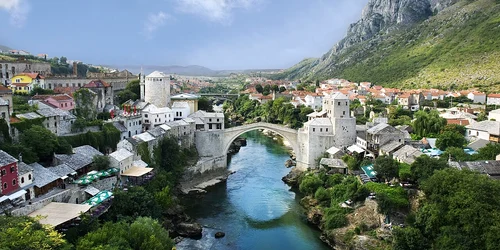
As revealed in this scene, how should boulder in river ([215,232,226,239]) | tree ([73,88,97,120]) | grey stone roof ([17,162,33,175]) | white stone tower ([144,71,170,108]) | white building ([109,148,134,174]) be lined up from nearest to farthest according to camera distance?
grey stone roof ([17,162,33,175]) → boulder in river ([215,232,226,239]) → white building ([109,148,134,174]) → tree ([73,88,97,120]) → white stone tower ([144,71,170,108])

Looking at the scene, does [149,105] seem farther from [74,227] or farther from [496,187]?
[496,187]

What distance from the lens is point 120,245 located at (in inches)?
652

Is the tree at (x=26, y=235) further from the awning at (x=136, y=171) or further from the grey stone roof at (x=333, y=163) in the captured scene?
the grey stone roof at (x=333, y=163)

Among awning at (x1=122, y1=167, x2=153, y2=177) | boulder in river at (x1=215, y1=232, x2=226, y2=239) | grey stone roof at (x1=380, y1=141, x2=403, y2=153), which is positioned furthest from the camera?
grey stone roof at (x1=380, y1=141, x2=403, y2=153)

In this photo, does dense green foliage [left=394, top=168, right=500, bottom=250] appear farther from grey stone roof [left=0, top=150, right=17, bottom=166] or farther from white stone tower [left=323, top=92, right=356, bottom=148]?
grey stone roof [left=0, top=150, right=17, bottom=166]

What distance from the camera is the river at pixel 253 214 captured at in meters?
23.4

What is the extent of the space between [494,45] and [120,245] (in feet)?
208

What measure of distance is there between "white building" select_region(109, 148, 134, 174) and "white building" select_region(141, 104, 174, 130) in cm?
970

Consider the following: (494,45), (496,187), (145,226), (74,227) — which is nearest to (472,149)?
(496,187)

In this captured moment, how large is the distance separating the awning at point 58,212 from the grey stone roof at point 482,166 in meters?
19.5

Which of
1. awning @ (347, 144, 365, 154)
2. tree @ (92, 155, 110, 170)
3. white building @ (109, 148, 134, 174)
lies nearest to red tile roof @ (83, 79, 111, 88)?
white building @ (109, 148, 134, 174)

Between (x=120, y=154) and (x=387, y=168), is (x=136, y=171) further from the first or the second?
(x=387, y=168)

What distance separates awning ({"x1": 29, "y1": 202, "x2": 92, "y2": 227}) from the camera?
17275mm

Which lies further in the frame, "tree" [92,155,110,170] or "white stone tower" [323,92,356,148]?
"white stone tower" [323,92,356,148]
